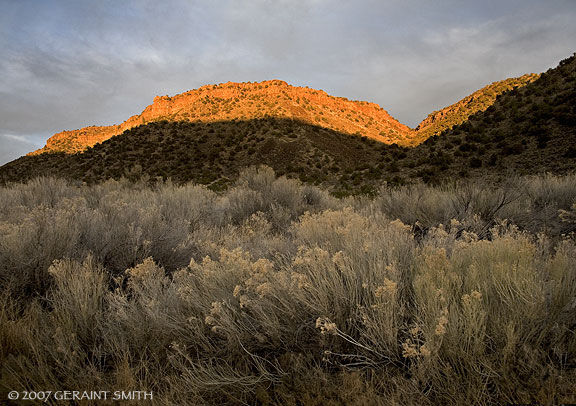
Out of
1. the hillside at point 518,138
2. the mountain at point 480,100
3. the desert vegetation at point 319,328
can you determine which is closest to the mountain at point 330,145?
the hillside at point 518,138

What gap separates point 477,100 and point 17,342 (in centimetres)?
4616

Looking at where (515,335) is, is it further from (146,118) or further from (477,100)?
(146,118)

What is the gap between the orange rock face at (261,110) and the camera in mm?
38656

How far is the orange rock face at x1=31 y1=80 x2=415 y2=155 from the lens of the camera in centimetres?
3866

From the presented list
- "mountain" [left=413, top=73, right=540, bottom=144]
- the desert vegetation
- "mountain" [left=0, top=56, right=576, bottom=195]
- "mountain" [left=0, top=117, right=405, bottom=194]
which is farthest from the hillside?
the desert vegetation

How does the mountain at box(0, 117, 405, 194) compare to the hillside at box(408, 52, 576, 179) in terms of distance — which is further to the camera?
the mountain at box(0, 117, 405, 194)

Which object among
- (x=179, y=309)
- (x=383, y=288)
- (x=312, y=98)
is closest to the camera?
(x=383, y=288)

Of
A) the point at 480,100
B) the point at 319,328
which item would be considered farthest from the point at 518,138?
the point at 480,100

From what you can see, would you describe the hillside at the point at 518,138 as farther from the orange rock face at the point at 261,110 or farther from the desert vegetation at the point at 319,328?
the orange rock face at the point at 261,110

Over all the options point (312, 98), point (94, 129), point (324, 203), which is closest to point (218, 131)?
point (312, 98)

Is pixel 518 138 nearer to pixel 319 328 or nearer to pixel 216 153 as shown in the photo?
pixel 319 328

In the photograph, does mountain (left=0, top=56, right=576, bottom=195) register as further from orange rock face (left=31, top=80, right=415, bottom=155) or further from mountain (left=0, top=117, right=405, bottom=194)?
orange rock face (left=31, top=80, right=415, bottom=155)

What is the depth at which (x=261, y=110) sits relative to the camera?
38.1 m

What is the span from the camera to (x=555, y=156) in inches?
471
